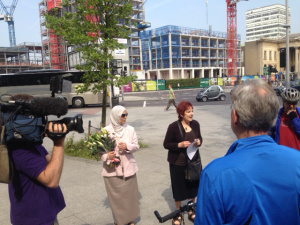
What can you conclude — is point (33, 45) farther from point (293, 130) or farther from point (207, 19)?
point (293, 130)

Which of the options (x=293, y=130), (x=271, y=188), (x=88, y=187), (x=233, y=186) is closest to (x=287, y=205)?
(x=271, y=188)

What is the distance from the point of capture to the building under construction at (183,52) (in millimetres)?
72688

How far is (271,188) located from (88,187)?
15.1 ft

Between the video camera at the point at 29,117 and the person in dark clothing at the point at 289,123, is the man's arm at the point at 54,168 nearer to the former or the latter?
the video camera at the point at 29,117

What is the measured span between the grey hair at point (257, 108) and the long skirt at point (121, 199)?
254 centimetres

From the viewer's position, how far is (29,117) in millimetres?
1898

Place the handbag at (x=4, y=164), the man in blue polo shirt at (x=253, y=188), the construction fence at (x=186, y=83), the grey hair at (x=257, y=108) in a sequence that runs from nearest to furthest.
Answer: the man in blue polo shirt at (x=253, y=188) → the grey hair at (x=257, y=108) → the handbag at (x=4, y=164) → the construction fence at (x=186, y=83)

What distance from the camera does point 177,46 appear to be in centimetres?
7294

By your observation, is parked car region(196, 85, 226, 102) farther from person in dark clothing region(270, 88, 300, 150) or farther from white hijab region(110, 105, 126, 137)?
white hijab region(110, 105, 126, 137)

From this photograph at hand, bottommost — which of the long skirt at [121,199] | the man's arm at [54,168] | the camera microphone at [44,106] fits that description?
the long skirt at [121,199]

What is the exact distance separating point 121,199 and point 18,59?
68.8 m

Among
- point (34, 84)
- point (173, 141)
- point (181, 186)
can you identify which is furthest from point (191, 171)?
point (34, 84)

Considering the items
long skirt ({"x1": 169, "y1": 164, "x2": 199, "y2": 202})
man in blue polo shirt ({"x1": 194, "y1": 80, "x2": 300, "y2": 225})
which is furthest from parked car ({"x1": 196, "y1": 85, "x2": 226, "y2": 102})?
man in blue polo shirt ({"x1": 194, "y1": 80, "x2": 300, "y2": 225})

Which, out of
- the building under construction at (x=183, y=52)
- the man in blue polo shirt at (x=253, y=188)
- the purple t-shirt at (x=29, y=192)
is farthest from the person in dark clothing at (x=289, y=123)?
the building under construction at (x=183, y=52)
